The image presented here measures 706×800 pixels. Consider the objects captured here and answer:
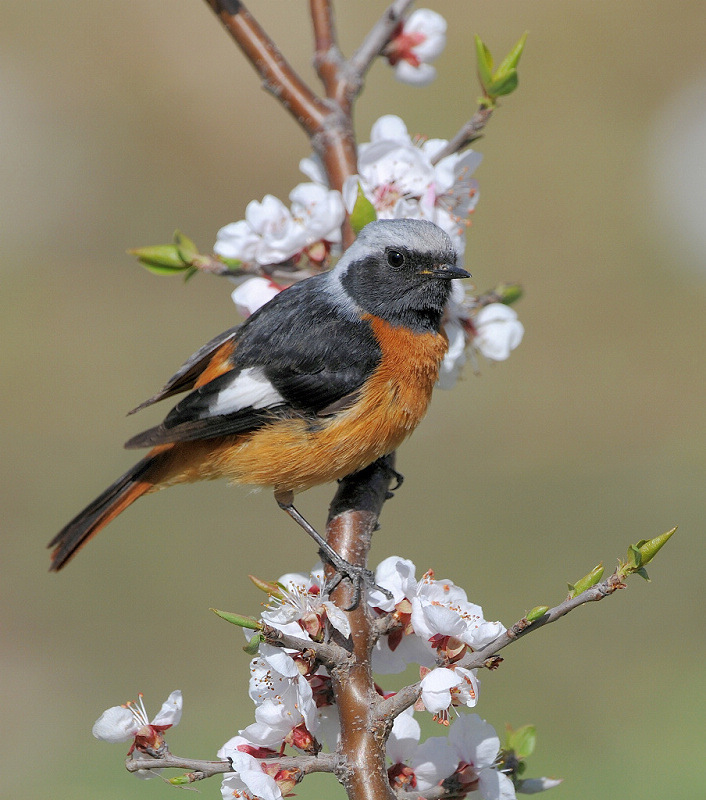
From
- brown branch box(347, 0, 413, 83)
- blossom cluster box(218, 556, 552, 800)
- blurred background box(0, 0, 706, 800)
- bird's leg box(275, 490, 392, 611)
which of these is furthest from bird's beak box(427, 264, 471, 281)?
blurred background box(0, 0, 706, 800)

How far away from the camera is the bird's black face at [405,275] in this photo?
3.23 meters

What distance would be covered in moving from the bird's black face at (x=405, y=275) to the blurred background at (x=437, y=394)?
2688 millimetres

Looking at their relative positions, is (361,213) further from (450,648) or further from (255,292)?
(450,648)

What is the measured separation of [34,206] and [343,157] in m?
8.90

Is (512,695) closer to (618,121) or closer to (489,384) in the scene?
(489,384)

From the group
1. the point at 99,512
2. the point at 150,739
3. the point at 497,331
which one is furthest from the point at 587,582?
the point at 99,512

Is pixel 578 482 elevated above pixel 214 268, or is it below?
below

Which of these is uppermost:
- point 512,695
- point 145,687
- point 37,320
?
point 37,320

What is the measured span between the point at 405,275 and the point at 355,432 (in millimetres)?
622

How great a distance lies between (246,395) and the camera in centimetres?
324

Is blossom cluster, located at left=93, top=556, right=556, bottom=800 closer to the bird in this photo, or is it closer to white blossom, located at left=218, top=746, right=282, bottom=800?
white blossom, located at left=218, top=746, right=282, bottom=800

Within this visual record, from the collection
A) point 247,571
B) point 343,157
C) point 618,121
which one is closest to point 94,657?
point 247,571

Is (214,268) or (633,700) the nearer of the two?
(214,268)

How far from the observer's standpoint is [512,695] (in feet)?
19.3
